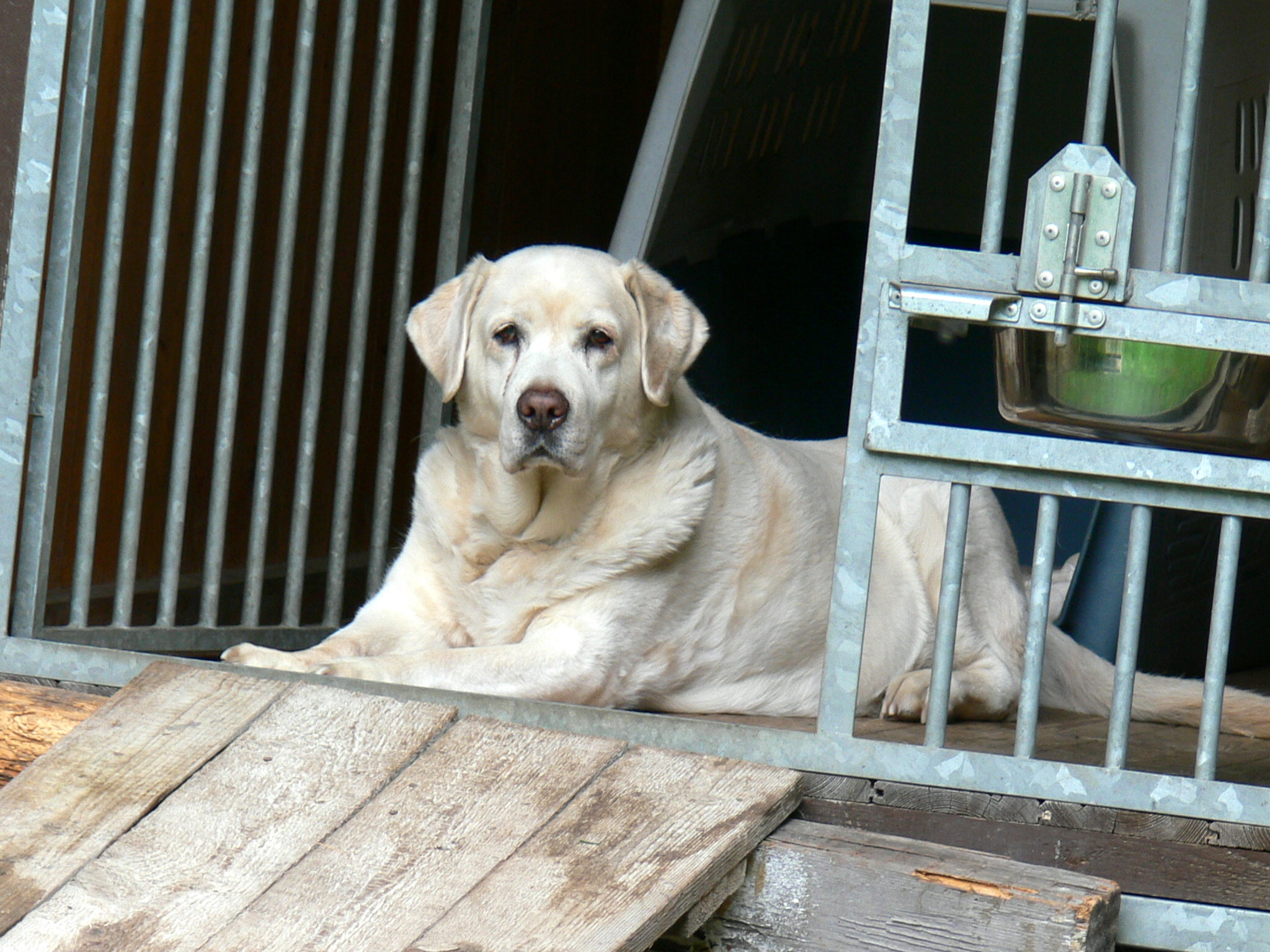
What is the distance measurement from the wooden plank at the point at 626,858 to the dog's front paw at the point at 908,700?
86cm

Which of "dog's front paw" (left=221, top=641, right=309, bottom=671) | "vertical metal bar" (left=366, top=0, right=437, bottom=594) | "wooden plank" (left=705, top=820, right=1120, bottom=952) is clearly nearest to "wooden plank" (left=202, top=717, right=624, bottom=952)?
"wooden plank" (left=705, top=820, right=1120, bottom=952)

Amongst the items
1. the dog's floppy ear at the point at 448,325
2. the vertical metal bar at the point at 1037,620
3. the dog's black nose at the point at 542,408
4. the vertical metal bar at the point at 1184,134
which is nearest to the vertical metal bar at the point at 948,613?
the vertical metal bar at the point at 1037,620

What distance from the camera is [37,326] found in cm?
259

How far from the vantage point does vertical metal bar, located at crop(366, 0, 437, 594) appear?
3.62 meters

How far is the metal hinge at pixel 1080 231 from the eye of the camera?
2.02 m

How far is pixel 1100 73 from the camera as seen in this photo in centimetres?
196

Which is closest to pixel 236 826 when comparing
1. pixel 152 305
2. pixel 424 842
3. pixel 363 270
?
pixel 424 842

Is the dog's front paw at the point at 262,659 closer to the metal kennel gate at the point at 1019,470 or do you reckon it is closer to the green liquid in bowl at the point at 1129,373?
the metal kennel gate at the point at 1019,470

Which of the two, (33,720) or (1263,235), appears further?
(33,720)

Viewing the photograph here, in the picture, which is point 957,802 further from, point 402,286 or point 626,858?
point 402,286

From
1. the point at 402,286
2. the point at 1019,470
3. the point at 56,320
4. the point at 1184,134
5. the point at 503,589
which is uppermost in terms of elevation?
the point at 1184,134

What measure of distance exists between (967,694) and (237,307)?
1850mm

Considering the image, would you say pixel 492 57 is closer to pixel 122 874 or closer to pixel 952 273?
pixel 952 273

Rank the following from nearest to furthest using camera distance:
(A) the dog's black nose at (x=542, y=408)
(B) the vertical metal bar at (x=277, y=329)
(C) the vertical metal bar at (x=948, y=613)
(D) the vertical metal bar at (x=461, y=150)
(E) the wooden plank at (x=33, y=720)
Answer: (C) the vertical metal bar at (x=948, y=613), (E) the wooden plank at (x=33, y=720), (A) the dog's black nose at (x=542, y=408), (B) the vertical metal bar at (x=277, y=329), (D) the vertical metal bar at (x=461, y=150)
